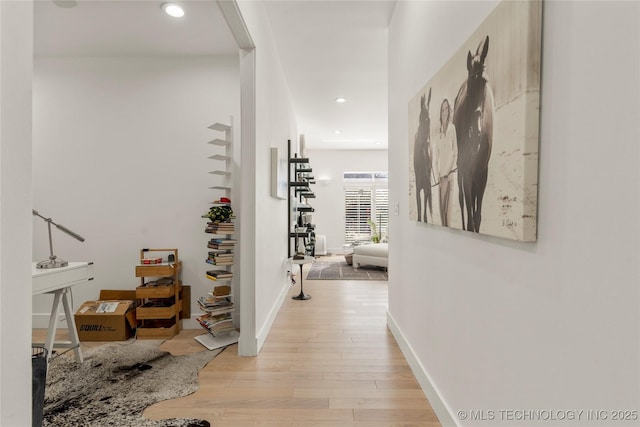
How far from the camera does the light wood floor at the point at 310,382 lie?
1.79 meters

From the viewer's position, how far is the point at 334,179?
9172 millimetres

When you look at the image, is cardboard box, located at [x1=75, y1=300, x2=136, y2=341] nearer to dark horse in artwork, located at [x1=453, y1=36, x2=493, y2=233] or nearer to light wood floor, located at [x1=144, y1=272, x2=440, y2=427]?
light wood floor, located at [x1=144, y1=272, x2=440, y2=427]

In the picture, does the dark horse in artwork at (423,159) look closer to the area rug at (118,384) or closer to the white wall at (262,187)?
the white wall at (262,187)

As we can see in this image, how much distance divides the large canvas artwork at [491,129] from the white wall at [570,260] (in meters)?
0.04

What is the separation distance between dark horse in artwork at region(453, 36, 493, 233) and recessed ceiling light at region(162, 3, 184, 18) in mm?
2298

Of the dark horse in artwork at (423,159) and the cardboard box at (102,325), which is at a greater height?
the dark horse in artwork at (423,159)

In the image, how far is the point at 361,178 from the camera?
9.17 m

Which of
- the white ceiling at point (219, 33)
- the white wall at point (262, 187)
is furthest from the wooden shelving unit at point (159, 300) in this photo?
the white ceiling at point (219, 33)

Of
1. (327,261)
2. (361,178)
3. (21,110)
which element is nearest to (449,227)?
(21,110)

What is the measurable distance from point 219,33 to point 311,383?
9.66 feet

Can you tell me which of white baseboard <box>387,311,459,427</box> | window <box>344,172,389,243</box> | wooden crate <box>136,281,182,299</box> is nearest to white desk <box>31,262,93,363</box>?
wooden crate <box>136,281,182,299</box>

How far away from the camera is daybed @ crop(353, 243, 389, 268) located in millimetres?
6191

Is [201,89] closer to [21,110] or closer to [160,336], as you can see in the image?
[160,336]

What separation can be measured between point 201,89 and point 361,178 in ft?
20.6
